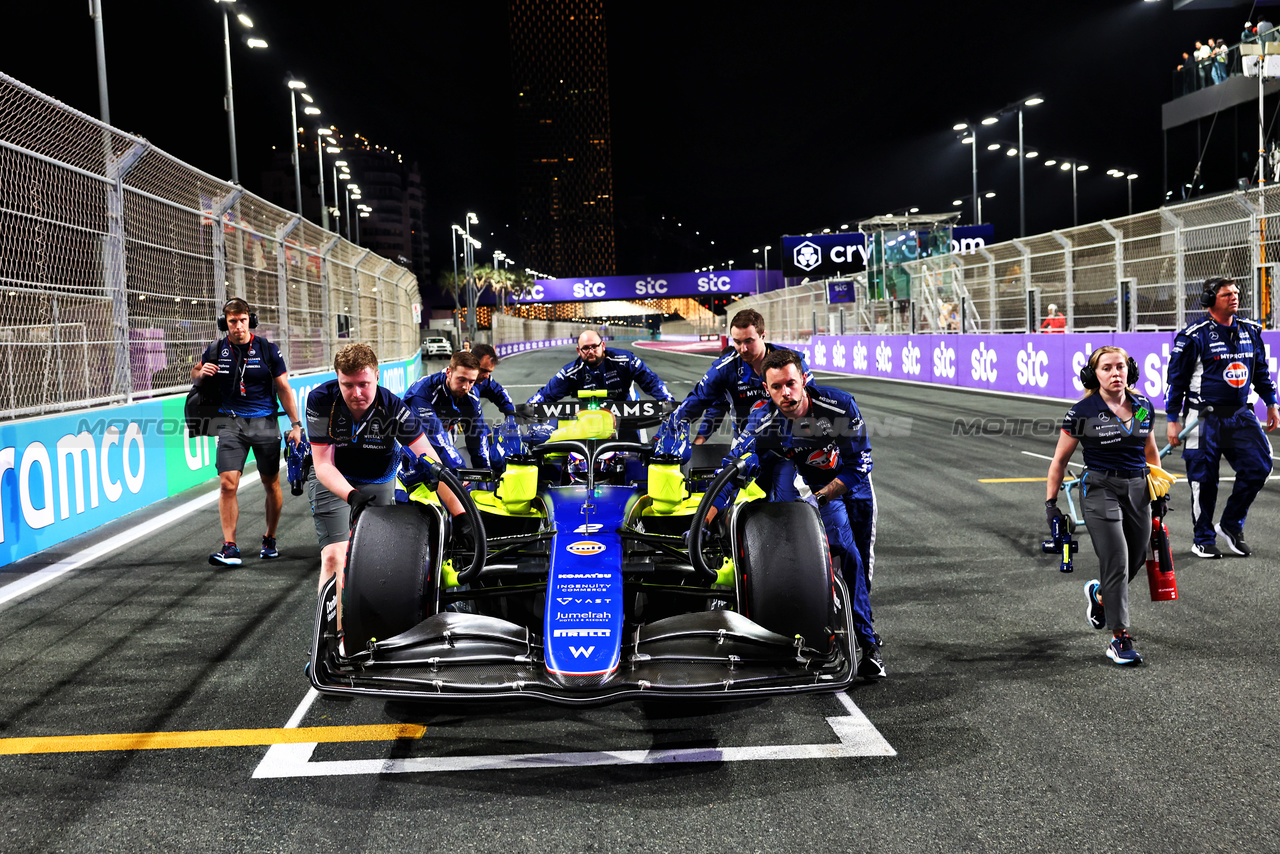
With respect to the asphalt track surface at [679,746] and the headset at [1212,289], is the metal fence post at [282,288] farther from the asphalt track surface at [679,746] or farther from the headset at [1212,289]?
the headset at [1212,289]

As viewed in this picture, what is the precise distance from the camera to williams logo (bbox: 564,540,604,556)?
4.05m

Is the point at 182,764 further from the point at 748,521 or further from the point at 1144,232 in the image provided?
the point at 1144,232

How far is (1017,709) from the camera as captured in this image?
3.97 metres

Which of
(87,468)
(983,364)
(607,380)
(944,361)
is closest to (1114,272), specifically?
(983,364)

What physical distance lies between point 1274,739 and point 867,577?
177 centimetres

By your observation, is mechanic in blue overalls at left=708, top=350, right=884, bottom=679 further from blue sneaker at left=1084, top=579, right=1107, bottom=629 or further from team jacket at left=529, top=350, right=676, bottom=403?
team jacket at left=529, top=350, right=676, bottom=403

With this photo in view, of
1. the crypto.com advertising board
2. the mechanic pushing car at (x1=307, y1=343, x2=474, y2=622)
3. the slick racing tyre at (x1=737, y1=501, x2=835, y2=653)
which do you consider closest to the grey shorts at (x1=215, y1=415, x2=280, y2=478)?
the mechanic pushing car at (x1=307, y1=343, x2=474, y2=622)

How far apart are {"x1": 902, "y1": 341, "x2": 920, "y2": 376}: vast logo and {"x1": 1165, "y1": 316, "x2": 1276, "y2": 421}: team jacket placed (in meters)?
19.5

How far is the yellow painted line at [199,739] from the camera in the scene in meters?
3.69

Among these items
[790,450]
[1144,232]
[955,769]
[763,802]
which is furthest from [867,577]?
[1144,232]

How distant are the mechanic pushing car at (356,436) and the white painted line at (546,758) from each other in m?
1.07

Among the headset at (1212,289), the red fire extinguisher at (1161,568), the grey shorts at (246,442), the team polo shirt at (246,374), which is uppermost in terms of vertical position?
the headset at (1212,289)

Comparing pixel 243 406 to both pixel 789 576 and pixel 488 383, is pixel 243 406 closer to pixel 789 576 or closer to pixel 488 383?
pixel 488 383

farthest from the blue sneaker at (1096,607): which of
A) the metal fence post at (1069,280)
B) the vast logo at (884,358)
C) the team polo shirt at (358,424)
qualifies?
the vast logo at (884,358)
